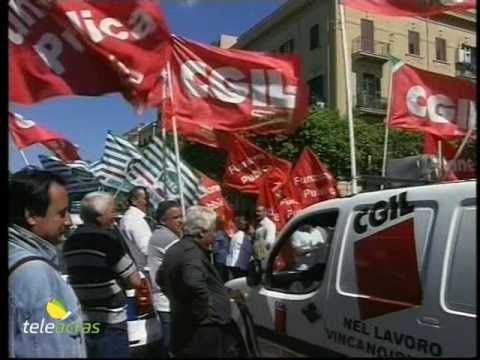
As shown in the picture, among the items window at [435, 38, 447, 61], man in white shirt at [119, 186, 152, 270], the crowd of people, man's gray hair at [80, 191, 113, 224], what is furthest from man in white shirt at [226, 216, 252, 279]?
window at [435, 38, 447, 61]

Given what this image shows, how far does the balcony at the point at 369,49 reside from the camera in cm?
3772

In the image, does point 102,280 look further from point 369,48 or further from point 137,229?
point 369,48

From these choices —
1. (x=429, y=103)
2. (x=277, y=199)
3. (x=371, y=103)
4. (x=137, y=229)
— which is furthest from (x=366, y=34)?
(x=137, y=229)

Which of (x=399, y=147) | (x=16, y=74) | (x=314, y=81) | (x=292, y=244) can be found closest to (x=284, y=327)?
(x=292, y=244)

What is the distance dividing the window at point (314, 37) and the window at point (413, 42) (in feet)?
16.1

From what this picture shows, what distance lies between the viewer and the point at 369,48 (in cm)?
3828

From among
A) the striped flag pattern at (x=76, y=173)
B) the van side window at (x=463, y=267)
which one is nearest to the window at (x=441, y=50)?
the striped flag pattern at (x=76, y=173)

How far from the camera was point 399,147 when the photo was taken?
1032 inches

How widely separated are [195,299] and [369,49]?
117 feet

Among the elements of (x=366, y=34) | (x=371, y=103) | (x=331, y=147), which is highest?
(x=366, y=34)

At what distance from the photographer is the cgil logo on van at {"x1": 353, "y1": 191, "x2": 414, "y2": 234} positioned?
384 centimetres

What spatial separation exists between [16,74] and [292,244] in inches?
91.3

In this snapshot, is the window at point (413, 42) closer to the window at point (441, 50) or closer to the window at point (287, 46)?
the window at point (441, 50)
